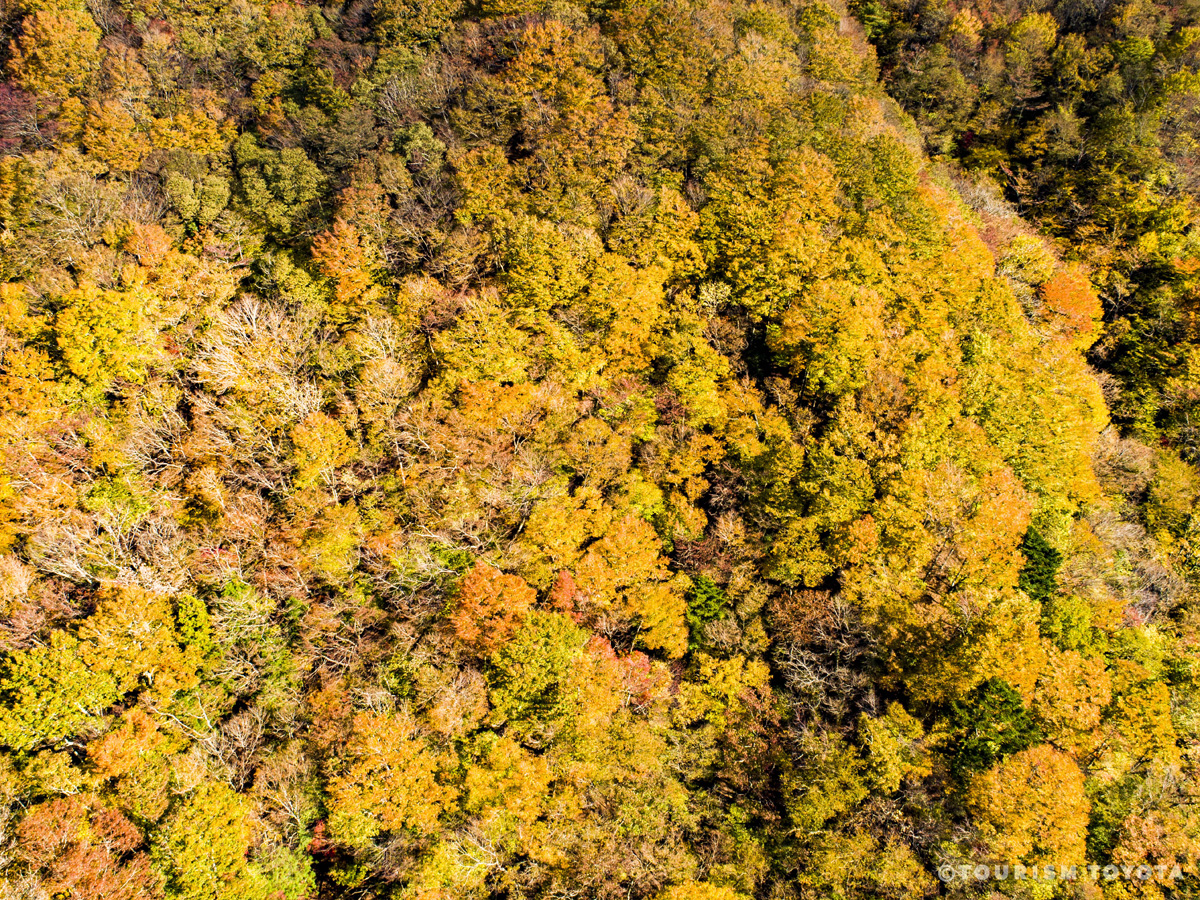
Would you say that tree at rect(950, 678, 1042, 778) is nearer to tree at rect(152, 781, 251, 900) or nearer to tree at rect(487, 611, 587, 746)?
tree at rect(487, 611, 587, 746)

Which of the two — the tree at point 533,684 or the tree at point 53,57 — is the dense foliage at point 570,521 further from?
the tree at point 53,57

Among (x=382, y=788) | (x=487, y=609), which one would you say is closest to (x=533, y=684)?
(x=487, y=609)

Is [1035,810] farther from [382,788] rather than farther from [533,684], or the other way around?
[382,788]

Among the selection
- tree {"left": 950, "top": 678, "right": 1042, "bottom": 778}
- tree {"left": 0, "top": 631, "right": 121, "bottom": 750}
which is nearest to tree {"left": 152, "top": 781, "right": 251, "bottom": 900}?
tree {"left": 0, "top": 631, "right": 121, "bottom": 750}

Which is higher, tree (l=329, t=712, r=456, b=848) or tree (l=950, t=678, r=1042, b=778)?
tree (l=950, t=678, r=1042, b=778)

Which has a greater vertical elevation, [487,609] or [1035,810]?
[1035,810]

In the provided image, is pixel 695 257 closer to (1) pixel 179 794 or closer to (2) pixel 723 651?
(2) pixel 723 651

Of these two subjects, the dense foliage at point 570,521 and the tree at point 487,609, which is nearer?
the dense foliage at point 570,521

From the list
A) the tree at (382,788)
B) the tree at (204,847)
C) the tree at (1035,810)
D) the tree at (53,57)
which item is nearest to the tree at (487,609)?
the tree at (382,788)

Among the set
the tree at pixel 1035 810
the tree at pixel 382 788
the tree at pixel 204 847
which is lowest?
the tree at pixel 204 847
